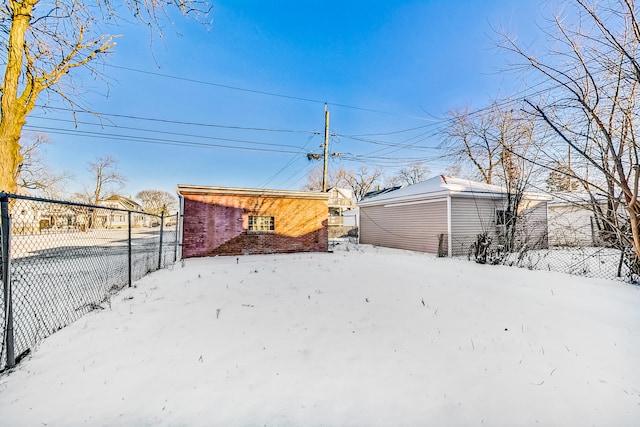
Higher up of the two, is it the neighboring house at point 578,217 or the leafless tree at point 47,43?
the leafless tree at point 47,43

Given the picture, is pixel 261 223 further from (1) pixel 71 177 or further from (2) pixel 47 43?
(1) pixel 71 177

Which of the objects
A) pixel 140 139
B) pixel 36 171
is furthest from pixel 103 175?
pixel 140 139

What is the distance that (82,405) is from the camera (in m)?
1.86

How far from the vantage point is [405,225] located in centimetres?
1235

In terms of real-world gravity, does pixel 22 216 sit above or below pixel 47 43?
below

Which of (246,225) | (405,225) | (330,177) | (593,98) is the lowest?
(246,225)

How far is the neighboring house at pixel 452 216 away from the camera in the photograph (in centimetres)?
1002

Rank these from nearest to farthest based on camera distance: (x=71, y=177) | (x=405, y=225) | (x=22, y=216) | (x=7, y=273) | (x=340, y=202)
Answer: (x=7, y=273), (x=22, y=216), (x=405, y=225), (x=71, y=177), (x=340, y=202)

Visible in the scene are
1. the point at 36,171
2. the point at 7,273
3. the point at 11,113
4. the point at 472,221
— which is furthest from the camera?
the point at 36,171

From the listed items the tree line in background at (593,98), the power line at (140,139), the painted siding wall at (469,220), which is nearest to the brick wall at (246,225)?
the painted siding wall at (469,220)

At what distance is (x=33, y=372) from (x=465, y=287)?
229 inches

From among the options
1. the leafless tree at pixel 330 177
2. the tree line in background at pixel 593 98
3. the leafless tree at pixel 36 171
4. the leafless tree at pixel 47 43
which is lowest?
the tree line in background at pixel 593 98

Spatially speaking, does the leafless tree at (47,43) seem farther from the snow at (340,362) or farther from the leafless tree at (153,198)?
the leafless tree at (153,198)

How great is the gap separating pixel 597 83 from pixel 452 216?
853 centimetres
